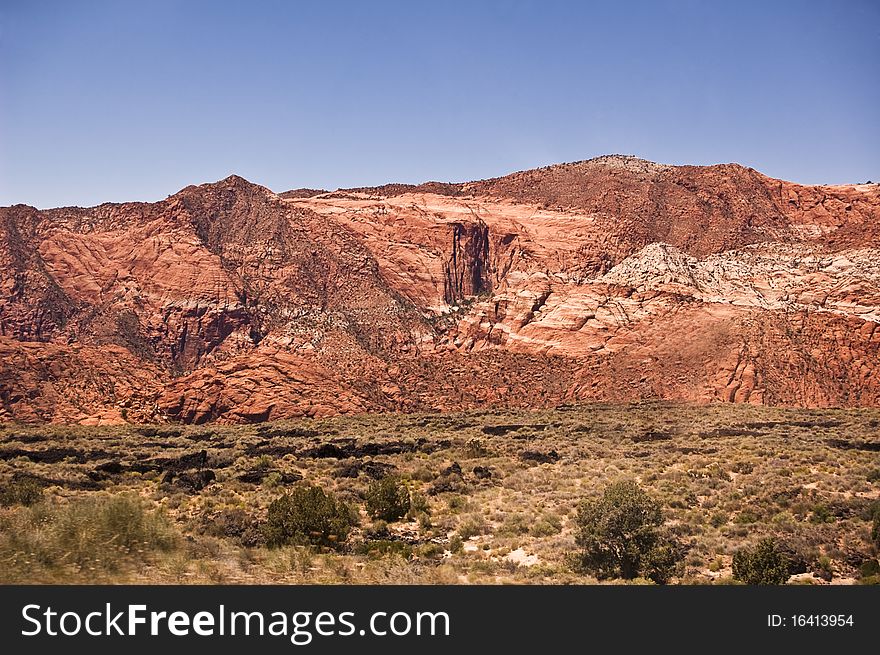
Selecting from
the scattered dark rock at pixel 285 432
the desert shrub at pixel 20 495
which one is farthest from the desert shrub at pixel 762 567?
the scattered dark rock at pixel 285 432

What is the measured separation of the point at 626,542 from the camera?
16422mm

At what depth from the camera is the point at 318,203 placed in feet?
300

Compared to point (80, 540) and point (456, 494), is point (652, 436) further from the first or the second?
point (80, 540)

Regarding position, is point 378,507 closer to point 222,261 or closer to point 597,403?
point 597,403

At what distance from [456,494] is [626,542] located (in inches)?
430

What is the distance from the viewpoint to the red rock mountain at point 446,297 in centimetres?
5688

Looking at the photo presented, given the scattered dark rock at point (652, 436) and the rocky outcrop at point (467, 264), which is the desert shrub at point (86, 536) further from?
the rocky outcrop at point (467, 264)

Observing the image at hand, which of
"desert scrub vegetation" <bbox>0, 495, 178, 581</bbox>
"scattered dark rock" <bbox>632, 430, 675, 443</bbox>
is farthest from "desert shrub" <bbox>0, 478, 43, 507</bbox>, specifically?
"scattered dark rock" <bbox>632, 430, 675, 443</bbox>

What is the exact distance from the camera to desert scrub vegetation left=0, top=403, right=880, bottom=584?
15117 mm

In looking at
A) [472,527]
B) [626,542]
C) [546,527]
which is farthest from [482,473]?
[626,542]

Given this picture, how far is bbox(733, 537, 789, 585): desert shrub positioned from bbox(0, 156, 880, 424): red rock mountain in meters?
43.0

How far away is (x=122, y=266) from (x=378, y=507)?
6386 cm

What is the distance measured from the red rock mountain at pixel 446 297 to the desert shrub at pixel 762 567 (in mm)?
43001

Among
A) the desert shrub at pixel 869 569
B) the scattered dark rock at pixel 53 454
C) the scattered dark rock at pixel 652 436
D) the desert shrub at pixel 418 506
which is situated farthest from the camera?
the scattered dark rock at pixel 652 436
